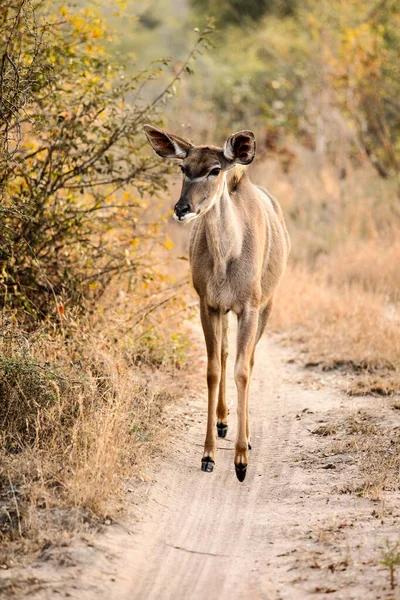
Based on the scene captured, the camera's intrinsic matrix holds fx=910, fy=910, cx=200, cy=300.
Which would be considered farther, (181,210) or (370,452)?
(370,452)

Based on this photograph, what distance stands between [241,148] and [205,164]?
0.30 meters

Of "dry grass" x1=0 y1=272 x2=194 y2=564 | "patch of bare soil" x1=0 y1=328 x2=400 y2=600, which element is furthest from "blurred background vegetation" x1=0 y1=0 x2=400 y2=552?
"patch of bare soil" x1=0 y1=328 x2=400 y2=600

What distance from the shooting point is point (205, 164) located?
6328 mm

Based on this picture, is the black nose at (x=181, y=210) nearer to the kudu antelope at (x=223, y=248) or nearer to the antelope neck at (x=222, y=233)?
the kudu antelope at (x=223, y=248)

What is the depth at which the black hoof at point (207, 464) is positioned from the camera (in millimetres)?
6484

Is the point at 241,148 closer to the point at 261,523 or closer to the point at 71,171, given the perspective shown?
the point at 71,171

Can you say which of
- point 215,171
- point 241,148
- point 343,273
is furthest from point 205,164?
point 343,273

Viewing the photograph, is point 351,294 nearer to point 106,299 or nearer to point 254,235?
point 106,299

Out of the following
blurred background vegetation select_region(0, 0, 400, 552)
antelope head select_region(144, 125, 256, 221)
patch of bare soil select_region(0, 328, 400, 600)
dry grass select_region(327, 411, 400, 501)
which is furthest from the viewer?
antelope head select_region(144, 125, 256, 221)

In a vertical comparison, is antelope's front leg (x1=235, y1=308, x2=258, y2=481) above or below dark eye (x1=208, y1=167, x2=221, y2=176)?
below

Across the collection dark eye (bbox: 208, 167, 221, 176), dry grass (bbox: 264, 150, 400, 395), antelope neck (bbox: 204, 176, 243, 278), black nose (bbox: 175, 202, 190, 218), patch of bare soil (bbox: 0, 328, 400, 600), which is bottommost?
patch of bare soil (bbox: 0, 328, 400, 600)

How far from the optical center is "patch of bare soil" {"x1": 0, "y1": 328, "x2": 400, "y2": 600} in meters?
4.64

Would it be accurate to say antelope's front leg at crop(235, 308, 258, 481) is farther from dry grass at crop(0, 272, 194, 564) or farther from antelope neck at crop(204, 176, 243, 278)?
dry grass at crop(0, 272, 194, 564)

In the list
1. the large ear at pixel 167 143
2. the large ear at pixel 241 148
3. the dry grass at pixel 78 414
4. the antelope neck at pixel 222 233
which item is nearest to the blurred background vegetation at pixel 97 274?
the dry grass at pixel 78 414
